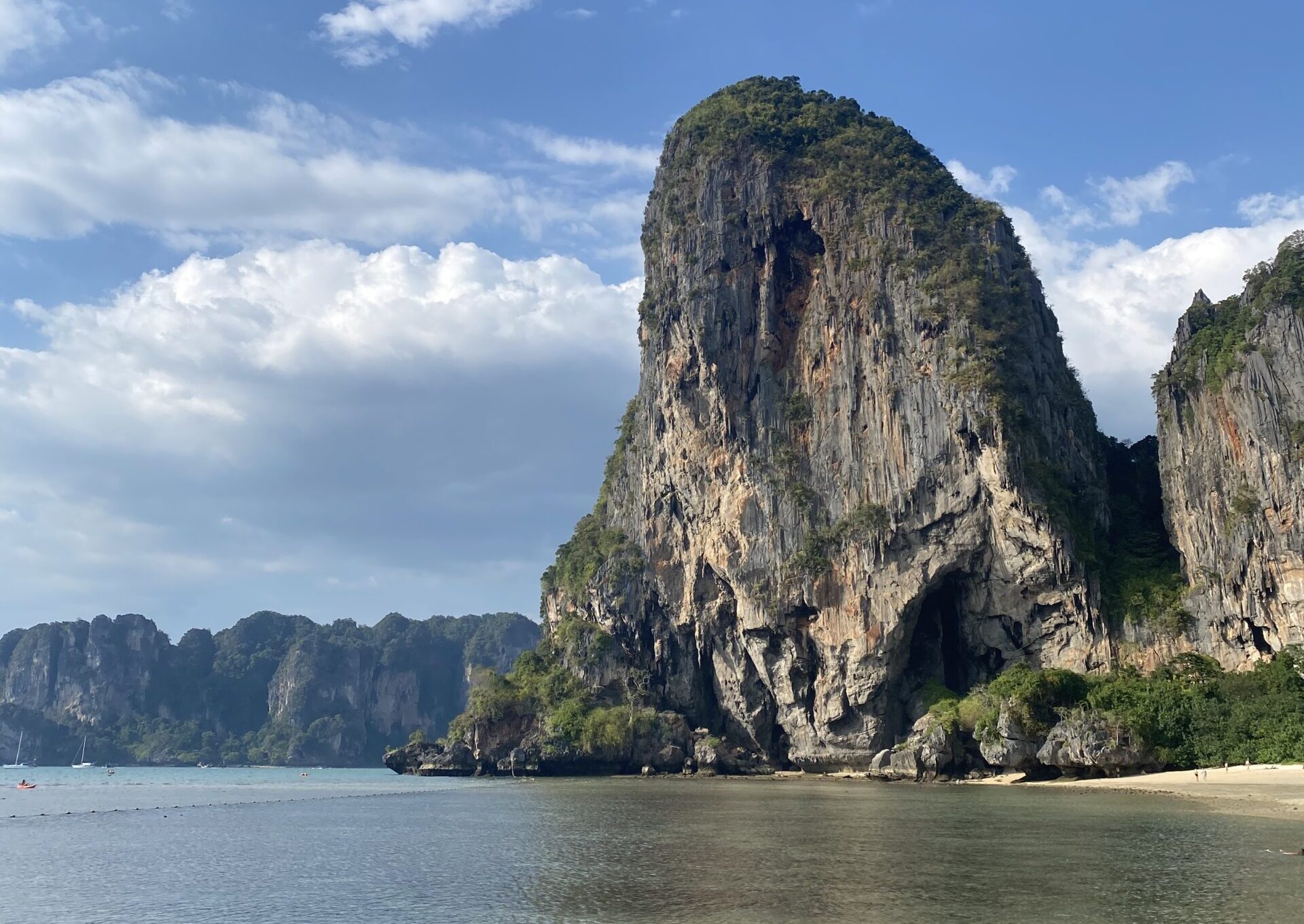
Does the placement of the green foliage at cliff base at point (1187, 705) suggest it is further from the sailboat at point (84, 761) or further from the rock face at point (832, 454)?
the sailboat at point (84, 761)

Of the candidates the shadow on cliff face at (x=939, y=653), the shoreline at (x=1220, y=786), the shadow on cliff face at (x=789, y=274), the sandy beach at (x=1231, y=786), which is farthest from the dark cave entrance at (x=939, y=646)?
the shadow on cliff face at (x=789, y=274)

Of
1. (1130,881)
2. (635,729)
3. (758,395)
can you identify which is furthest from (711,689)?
(1130,881)

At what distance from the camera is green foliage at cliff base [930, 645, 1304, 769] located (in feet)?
145

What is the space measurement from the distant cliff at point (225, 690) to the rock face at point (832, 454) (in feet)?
314

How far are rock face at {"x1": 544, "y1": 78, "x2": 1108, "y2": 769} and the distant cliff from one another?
95.6m

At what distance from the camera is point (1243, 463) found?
53344 millimetres

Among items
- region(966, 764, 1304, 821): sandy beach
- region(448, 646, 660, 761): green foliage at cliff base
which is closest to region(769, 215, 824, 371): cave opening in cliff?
region(448, 646, 660, 761): green foliage at cliff base

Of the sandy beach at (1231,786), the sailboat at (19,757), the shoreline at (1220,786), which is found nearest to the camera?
the shoreline at (1220,786)

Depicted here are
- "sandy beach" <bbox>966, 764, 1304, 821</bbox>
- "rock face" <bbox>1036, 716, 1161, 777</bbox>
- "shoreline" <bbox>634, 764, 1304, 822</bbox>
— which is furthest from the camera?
"rock face" <bbox>1036, 716, 1161, 777</bbox>

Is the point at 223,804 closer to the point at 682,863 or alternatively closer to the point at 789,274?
the point at 682,863

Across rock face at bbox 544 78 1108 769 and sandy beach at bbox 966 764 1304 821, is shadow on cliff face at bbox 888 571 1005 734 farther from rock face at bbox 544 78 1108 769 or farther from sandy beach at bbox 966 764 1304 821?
sandy beach at bbox 966 764 1304 821

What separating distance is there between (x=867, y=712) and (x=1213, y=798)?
2907cm

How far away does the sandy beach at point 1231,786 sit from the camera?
3234 centimetres

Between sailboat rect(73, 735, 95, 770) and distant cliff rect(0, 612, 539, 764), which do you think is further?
distant cliff rect(0, 612, 539, 764)
